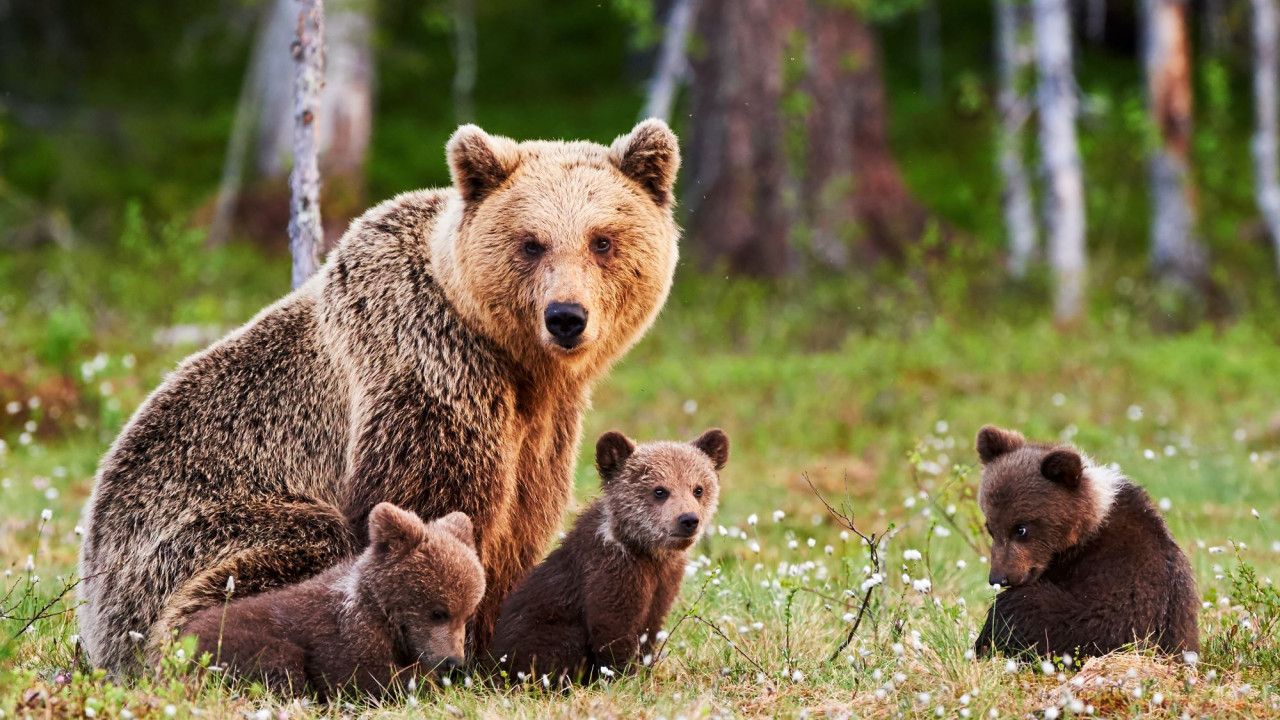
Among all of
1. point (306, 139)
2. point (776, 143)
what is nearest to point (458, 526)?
point (306, 139)

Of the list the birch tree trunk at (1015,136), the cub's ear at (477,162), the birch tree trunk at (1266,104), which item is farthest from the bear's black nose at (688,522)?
the birch tree trunk at (1266,104)

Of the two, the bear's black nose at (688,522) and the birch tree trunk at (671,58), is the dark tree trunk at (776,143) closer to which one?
the birch tree trunk at (671,58)

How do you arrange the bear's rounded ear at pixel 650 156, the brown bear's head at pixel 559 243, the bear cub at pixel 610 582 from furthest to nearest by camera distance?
the bear's rounded ear at pixel 650 156 < the brown bear's head at pixel 559 243 < the bear cub at pixel 610 582

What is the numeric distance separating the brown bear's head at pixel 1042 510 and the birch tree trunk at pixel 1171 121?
12084 millimetres

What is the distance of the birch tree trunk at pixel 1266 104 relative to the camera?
17.3 metres

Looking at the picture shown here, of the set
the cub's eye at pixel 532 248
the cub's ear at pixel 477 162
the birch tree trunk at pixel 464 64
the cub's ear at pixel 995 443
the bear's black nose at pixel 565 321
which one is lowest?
the cub's ear at pixel 995 443

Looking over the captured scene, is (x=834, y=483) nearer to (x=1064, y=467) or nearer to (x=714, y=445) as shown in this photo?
(x=714, y=445)

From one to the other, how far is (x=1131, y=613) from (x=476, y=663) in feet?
8.68

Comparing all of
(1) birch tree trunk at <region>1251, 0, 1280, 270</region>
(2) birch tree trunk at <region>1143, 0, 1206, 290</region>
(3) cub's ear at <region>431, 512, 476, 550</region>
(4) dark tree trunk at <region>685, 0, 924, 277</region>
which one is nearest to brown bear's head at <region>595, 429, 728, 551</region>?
(3) cub's ear at <region>431, 512, 476, 550</region>

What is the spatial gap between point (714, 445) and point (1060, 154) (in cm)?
1129

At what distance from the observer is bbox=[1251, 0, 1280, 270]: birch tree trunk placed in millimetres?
17297

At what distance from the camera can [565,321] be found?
552 cm

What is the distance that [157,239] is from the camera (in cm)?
2264

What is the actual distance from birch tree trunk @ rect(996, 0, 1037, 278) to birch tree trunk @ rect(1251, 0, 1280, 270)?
9.37ft
